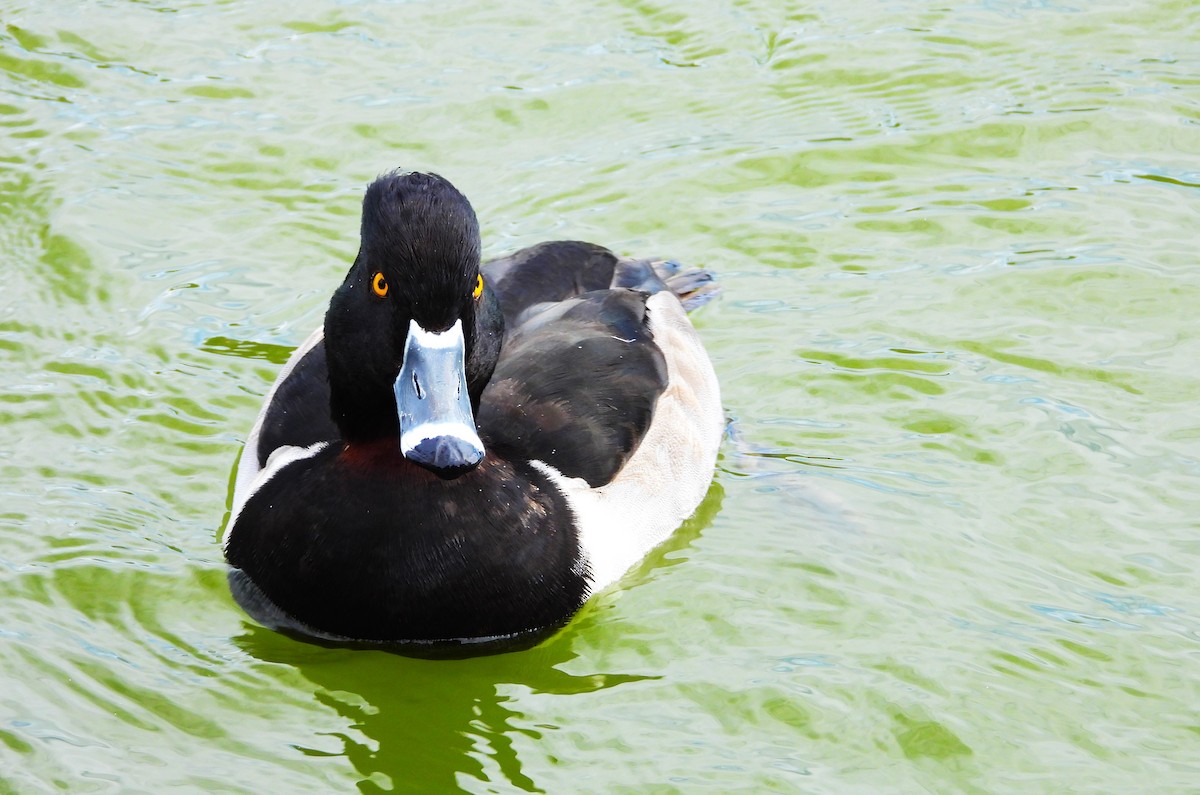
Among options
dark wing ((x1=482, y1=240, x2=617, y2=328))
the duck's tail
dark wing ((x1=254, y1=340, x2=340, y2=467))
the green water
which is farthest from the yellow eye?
the duck's tail

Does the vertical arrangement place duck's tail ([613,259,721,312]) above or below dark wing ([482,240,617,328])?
below

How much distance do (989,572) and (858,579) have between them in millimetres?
487

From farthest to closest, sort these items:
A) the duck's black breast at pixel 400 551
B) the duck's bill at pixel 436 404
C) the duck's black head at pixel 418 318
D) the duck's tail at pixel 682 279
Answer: the duck's tail at pixel 682 279
the duck's black breast at pixel 400 551
the duck's black head at pixel 418 318
the duck's bill at pixel 436 404

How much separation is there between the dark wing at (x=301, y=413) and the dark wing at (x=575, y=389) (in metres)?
0.61

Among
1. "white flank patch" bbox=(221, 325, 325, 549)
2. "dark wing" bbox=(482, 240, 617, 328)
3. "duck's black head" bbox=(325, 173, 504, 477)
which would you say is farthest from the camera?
"dark wing" bbox=(482, 240, 617, 328)

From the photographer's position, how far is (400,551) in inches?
220

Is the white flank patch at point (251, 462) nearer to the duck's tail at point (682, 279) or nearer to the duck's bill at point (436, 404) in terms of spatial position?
the duck's bill at point (436, 404)

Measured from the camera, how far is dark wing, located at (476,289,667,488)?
6.20 m

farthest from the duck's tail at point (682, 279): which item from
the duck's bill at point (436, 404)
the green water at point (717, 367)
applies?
the duck's bill at point (436, 404)

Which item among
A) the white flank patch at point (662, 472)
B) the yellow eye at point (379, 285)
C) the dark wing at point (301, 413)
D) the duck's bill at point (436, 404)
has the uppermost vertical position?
the yellow eye at point (379, 285)

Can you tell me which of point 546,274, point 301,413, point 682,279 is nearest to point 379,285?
point 301,413

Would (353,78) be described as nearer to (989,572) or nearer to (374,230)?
(374,230)

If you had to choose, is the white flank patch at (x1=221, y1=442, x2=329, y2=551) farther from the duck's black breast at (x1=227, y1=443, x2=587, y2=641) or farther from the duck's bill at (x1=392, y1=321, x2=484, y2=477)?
the duck's bill at (x1=392, y1=321, x2=484, y2=477)

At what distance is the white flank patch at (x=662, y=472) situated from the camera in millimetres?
6141
